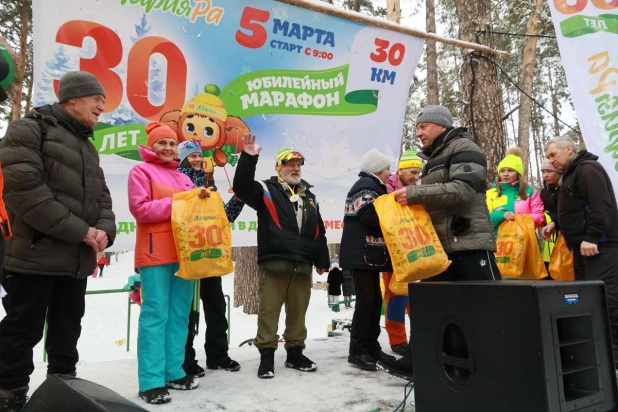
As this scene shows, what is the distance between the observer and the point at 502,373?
1.99 m

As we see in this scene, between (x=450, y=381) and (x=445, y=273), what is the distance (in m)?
1.21

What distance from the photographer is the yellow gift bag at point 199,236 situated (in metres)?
2.92

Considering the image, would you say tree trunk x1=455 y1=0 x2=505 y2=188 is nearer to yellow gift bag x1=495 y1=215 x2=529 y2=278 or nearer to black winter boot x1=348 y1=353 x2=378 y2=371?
yellow gift bag x1=495 y1=215 x2=529 y2=278

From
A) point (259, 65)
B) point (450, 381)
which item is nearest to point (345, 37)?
point (259, 65)

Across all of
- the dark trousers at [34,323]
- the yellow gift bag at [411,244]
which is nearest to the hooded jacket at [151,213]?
the dark trousers at [34,323]

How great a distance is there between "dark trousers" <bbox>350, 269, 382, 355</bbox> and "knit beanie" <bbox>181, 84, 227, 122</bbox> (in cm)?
184

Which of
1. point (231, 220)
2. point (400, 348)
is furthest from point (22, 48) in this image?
point (400, 348)

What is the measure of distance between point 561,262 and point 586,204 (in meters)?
0.68

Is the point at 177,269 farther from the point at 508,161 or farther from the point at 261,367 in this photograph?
the point at 508,161

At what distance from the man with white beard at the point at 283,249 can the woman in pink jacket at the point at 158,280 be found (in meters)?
0.54

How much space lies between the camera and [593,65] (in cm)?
478

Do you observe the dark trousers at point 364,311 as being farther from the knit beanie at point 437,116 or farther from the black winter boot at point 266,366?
the knit beanie at point 437,116

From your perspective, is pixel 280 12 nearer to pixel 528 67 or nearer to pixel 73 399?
pixel 73 399

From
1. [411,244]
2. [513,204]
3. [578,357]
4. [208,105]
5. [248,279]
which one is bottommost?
[578,357]
